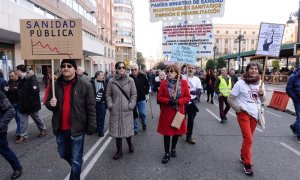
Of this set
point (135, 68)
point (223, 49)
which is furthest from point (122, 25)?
point (135, 68)

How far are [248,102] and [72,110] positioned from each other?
9.38 feet

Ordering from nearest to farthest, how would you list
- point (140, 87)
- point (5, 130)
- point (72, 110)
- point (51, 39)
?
point (72, 110)
point (5, 130)
point (51, 39)
point (140, 87)

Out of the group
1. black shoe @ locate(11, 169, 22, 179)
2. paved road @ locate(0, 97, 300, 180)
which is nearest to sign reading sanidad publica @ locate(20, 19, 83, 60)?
black shoe @ locate(11, 169, 22, 179)

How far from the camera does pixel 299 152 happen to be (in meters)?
5.64

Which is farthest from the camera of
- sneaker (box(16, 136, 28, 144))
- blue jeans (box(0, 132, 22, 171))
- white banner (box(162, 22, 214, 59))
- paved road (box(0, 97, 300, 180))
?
white banner (box(162, 22, 214, 59))

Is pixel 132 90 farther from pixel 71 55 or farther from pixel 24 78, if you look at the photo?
pixel 24 78

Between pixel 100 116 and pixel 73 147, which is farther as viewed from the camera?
pixel 100 116

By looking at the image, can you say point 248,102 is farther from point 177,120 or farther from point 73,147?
point 73,147

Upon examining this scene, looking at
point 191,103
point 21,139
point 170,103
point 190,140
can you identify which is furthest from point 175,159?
point 21,139

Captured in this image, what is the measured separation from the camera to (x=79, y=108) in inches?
140

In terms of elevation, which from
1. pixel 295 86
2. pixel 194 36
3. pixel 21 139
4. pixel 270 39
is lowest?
pixel 21 139

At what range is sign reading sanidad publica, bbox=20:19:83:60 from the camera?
4.38 m

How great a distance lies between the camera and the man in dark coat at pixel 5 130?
3.80 meters

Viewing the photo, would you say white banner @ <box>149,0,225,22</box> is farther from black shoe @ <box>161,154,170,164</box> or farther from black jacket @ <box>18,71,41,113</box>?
black shoe @ <box>161,154,170,164</box>
